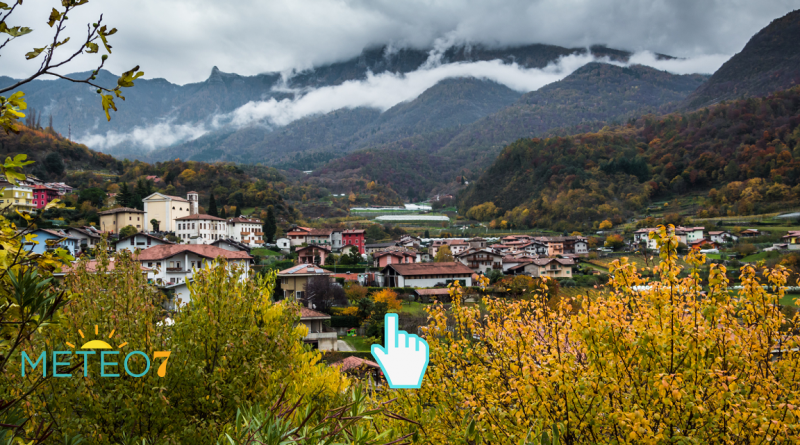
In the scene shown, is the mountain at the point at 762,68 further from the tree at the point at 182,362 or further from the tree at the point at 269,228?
the tree at the point at 182,362

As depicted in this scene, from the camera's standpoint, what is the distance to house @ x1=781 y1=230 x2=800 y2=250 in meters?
47.3

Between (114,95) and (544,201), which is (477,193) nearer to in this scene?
(544,201)

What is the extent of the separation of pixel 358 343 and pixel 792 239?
45522mm

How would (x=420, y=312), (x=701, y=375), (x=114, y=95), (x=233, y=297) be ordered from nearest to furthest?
(x=114, y=95), (x=701, y=375), (x=233, y=297), (x=420, y=312)

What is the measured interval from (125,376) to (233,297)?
1.56m

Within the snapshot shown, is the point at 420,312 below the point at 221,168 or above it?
below

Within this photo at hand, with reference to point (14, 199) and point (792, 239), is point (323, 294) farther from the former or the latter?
point (792, 239)

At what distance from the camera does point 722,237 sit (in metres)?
53.4

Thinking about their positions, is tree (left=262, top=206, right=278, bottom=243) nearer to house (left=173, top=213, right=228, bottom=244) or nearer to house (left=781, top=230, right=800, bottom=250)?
house (left=173, top=213, right=228, bottom=244)

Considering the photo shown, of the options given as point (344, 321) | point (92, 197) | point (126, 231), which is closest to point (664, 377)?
point (344, 321)

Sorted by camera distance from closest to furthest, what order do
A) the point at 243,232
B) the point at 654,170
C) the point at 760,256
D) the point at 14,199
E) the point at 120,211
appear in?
the point at 14,199 → the point at 760,256 → the point at 120,211 → the point at 243,232 → the point at 654,170

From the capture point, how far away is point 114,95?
2293 millimetres

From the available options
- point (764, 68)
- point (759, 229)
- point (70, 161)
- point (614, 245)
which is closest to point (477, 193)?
point (614, 245)

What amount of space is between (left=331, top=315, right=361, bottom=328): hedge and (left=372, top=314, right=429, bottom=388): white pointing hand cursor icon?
2522 cm
